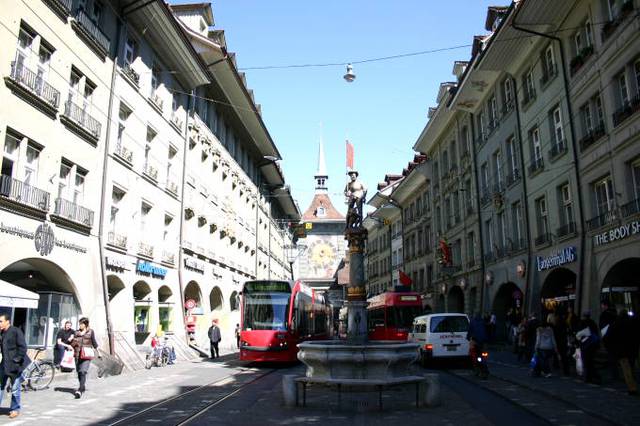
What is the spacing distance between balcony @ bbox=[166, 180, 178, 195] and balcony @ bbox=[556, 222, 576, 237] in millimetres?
17533

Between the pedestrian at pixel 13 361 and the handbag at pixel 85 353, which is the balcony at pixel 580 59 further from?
the pedestrian at pixel 13 361

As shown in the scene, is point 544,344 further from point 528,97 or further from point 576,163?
point 528,97

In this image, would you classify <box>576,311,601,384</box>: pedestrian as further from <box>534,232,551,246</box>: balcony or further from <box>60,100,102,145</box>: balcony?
<box>60,100,102,145</box>: balcony

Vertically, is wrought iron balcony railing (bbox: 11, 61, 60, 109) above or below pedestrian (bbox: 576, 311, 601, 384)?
above

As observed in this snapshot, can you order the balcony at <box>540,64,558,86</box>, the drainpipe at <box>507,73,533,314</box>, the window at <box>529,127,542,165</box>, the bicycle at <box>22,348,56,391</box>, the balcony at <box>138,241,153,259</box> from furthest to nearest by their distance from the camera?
the drainpipe at <box>507,73,533,314</box> → the window at <box>529,127,542,165</box> → the balcony at <box>138,241,153,259</box> → the balcony at <box>540,64,558,86</box> → the bicycle at <box>22,348,56,391</box>

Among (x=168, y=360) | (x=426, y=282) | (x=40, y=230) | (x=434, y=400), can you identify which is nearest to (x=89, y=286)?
(x=40, y=230)

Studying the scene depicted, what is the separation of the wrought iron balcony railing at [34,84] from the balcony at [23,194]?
2686 mm

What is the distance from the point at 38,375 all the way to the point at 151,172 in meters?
12.7

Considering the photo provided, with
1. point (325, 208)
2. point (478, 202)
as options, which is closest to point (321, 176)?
point (325, 208)

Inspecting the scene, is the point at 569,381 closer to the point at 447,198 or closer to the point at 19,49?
the point at 19,49

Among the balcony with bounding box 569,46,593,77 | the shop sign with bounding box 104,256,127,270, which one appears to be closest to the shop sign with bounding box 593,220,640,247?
the balcony with bounding box 569,46,593,77

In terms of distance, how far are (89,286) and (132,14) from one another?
36.6ft

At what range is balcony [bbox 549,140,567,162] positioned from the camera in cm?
2131

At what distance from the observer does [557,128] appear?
22297 mm
